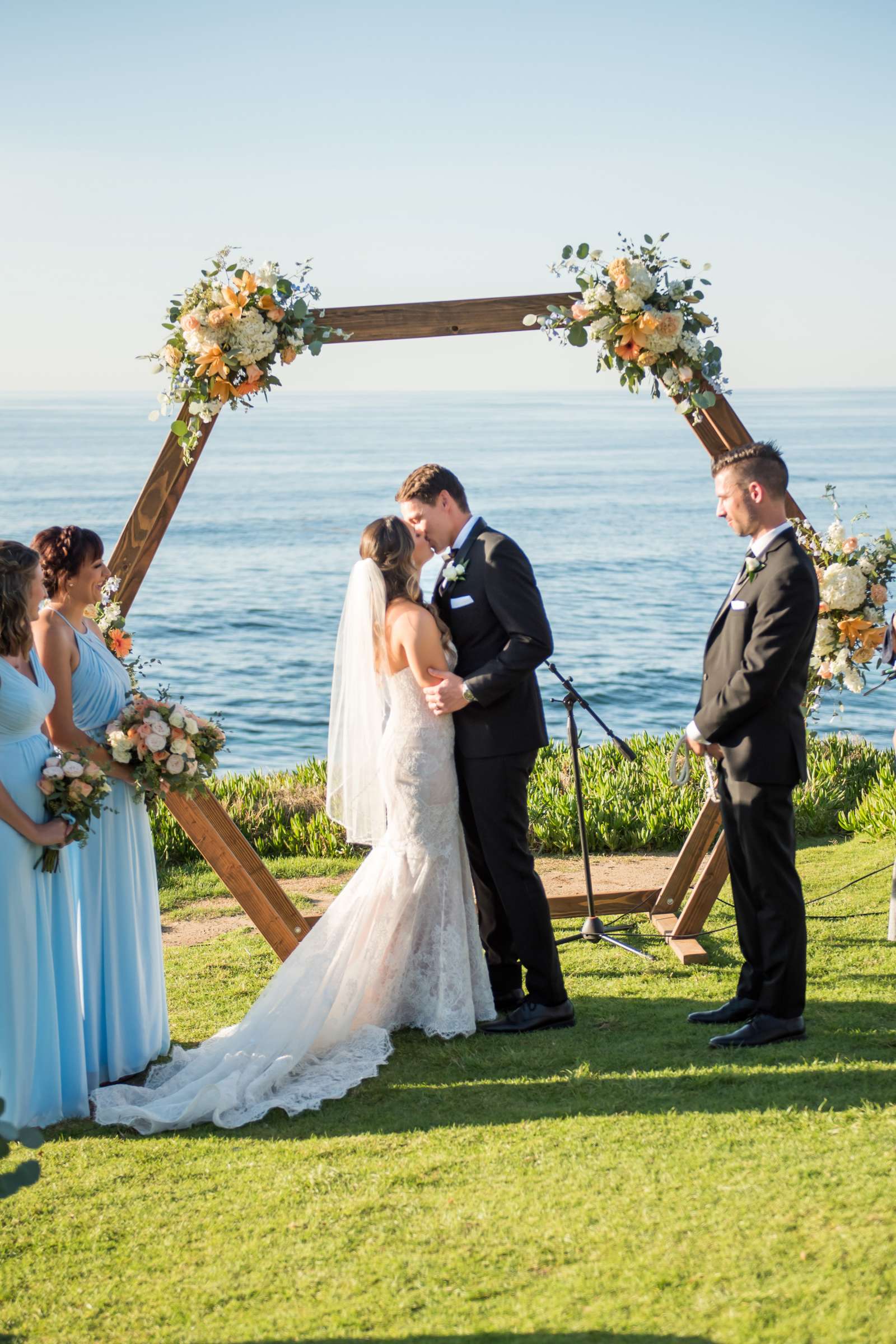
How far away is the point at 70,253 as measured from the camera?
7931 centimetres

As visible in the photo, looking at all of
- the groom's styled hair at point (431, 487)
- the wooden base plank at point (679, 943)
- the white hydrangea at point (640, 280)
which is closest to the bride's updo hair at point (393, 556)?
the groom's styled hair at point (431, 487)

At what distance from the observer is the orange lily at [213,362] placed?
5250mm

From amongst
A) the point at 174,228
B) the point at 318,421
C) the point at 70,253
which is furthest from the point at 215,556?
the point at 318,421

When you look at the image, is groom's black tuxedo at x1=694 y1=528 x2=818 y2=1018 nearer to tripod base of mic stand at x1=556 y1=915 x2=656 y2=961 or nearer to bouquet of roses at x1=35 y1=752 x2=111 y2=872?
tripod base of mic stand at x1=556 y1=915 x2=656 y2=961

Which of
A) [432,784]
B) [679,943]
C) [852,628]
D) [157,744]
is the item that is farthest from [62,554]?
[679,943]

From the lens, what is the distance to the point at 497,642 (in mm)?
4992

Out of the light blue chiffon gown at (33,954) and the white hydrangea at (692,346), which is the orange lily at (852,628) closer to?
the white hydrangea at (692,346)

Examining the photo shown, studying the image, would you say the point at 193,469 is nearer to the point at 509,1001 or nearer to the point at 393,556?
the point at 393,556

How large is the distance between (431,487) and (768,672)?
1.55 meters

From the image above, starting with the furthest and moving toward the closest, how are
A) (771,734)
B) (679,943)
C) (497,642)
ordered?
(679,943) → (497,642) → (771,734)

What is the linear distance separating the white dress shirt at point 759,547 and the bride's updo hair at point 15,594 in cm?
240

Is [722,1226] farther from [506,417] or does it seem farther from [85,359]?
[85,359]

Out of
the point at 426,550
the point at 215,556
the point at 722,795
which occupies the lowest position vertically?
the point at 722,795

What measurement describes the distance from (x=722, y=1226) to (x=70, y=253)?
85084mm
